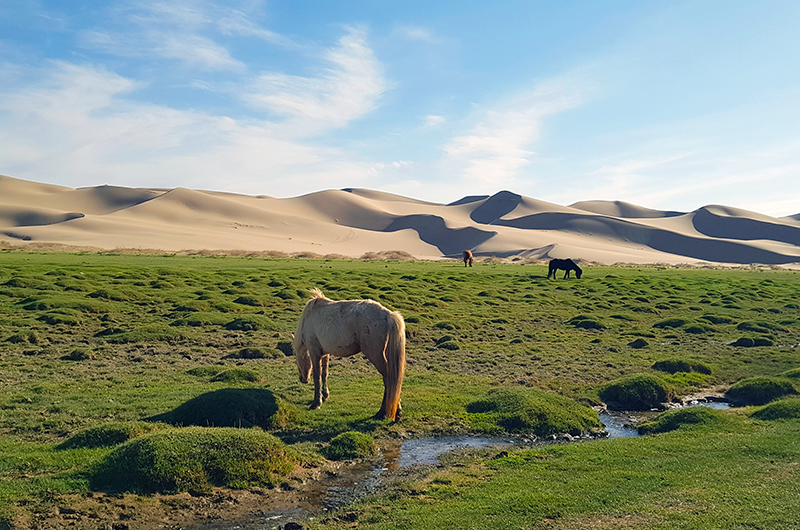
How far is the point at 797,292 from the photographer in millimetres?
49031

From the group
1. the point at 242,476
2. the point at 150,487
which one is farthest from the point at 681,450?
the point at 150,487

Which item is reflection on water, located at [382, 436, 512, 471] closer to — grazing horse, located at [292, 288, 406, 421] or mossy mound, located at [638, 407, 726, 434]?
grazing horse, located at [292, 288, 406, 421]

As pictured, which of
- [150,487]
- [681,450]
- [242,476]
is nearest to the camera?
[150,487]

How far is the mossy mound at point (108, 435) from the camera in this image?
35.8 ft

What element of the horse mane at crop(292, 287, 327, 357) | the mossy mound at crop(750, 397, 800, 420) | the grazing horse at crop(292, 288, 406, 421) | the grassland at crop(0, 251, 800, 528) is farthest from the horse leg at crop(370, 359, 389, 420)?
the mossy mound at crop(750, 397, 800, 420)

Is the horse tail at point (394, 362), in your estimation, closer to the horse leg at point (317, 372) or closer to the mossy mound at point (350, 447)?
the mossy mound at point (350, 447)

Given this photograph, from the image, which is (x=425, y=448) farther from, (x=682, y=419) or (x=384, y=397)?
(x=682, y=419)

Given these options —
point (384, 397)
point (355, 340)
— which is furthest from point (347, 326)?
point (384, 397)

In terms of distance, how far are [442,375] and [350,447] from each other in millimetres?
8280

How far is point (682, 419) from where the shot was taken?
14.1 m

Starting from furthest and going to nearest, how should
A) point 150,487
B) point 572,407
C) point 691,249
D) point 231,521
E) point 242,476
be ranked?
point 691,249, point 572,407, point 242,476, point 150,487, point 231,521

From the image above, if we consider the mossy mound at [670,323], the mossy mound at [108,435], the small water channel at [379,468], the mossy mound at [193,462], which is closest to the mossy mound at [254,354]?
the mossy mound at [108,435]

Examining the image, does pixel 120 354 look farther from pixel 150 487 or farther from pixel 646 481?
pixel 646 481

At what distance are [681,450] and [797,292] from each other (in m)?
47.2
